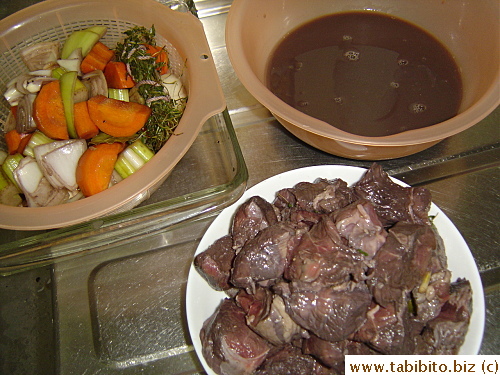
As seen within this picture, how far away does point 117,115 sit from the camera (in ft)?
5.72

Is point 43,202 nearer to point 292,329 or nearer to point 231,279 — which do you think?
point 231,279

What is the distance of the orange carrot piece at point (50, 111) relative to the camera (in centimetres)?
177

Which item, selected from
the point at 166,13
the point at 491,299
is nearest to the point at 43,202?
the point at 166,13

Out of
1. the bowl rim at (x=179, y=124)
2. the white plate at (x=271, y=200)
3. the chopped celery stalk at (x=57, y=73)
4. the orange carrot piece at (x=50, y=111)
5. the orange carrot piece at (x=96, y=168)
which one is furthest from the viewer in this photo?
the chopped celery stalk at (x=57, y=73)

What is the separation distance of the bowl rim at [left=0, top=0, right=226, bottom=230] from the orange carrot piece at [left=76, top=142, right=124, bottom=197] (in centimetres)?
12

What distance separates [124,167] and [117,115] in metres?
0.23

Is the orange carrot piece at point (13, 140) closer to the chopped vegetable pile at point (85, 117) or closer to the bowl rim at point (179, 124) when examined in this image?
the chopped vegetable pile at point (85, 117)

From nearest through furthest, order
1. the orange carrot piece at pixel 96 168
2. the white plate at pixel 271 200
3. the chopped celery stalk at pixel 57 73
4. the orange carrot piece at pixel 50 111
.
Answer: the white plate at pixel 271 200, the orange carrot piece at pixel 96 168, the orange carrot piece at pixel 50 111, the chopped celery stalk at pixel 57 73

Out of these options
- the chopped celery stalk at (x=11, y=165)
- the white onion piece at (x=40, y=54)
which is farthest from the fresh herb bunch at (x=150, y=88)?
the chopped celery stalk at (x=11, y=165)

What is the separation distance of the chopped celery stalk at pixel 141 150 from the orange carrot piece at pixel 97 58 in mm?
476

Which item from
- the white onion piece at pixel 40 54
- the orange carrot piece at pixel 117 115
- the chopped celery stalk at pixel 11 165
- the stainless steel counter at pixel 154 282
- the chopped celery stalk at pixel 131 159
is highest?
the white onion piece at pixel 40 54

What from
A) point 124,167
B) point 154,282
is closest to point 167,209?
point 124,167

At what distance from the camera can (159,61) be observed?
1942mm

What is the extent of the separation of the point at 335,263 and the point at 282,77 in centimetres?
106
